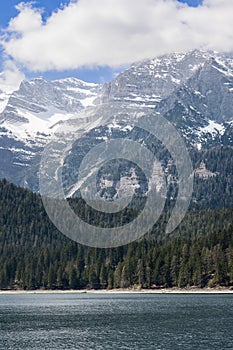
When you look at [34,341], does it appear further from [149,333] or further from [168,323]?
[168,323]

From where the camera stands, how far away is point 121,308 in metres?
159

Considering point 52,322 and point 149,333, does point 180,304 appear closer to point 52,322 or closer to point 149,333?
point 52,322

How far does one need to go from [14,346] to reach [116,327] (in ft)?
86.0

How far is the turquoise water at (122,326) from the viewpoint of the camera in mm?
96875

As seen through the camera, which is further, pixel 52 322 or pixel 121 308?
pixel 121 308

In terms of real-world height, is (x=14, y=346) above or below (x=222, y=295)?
below

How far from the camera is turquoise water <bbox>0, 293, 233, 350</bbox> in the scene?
3814 inches

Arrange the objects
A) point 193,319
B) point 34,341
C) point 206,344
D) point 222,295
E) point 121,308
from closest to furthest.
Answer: point 206,344, point 34,341, point 193,319, point 121,308, point 222,295

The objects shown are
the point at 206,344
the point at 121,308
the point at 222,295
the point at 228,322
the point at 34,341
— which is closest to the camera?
the point at 206,344

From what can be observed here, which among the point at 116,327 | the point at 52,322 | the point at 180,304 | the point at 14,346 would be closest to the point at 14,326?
the point at 52,322

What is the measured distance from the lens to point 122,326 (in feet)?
393

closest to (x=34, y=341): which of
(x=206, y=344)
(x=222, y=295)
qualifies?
(x=206, y=344)

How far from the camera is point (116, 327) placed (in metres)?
118

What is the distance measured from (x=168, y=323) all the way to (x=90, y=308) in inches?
1773
